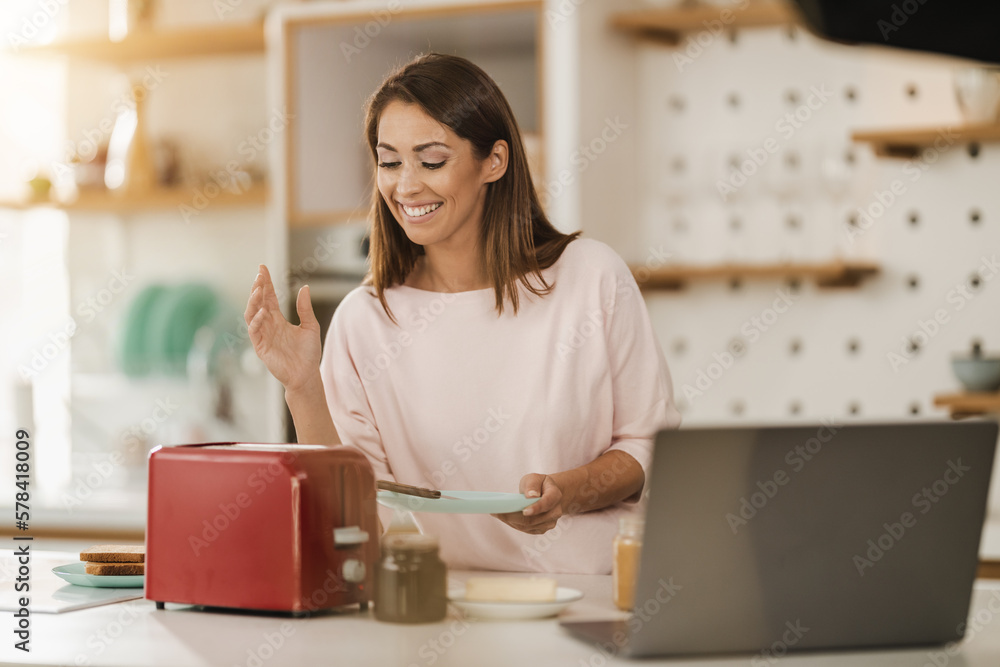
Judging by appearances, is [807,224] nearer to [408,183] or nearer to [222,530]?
[408,183]

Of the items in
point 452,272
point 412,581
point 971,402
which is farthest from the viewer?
point 971,402

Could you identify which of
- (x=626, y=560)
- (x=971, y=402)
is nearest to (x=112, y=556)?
(x=626, y=560)

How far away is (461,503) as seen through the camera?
121 cm

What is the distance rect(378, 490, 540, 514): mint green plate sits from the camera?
1221 mm

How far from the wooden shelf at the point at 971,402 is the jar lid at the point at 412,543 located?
1.85 m

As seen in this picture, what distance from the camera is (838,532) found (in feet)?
3.37

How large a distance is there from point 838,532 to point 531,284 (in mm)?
807

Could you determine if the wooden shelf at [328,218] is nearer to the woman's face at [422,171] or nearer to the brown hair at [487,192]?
the brown hair at [487,192]

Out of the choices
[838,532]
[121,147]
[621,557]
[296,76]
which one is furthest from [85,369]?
[838,532]

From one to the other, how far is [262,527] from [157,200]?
256 cm

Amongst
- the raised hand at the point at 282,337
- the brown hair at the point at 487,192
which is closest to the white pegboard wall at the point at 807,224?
the brown hair at the point at 487,192

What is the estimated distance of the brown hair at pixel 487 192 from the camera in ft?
5.55

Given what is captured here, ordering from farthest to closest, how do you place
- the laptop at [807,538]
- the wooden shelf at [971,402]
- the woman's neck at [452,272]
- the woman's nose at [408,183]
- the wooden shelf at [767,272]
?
the wooden shelf at [767,272] → the wooden shelf at [971,402] → the woman's neck at [452,272] → the woman's nose at [408,183] → the laptop at [807,538]

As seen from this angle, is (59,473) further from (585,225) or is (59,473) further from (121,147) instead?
(585,225)
